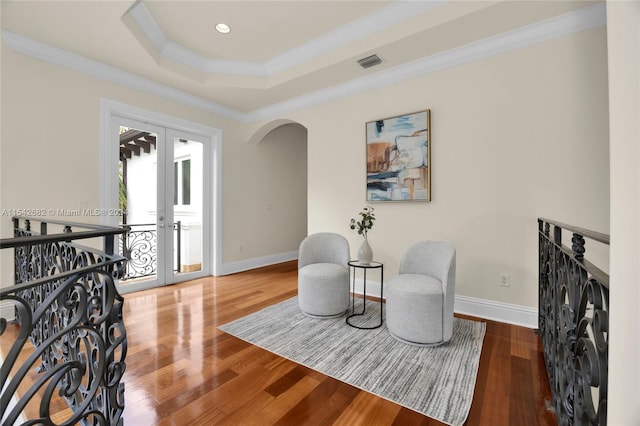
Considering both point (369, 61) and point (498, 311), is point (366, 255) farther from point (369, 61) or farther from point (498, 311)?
point (369, 61)

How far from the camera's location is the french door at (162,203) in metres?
3.75

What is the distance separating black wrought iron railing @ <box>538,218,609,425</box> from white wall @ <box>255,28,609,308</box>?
1.12 metres

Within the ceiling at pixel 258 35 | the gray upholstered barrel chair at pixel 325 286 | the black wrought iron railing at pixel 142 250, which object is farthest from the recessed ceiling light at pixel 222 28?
the black wrought iron railing at pixel 142 250

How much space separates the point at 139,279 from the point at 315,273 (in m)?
2.66

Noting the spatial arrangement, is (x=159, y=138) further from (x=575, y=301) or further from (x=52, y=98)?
(x=575, y=301)

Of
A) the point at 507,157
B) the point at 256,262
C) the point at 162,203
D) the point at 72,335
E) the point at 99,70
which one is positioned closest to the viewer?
the point at 72,335

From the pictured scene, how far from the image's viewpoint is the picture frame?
3209mm

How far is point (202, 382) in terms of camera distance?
1.85 m

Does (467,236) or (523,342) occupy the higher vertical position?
(467,236)

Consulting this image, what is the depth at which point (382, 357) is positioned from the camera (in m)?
2.17

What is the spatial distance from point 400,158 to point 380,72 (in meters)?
1.09

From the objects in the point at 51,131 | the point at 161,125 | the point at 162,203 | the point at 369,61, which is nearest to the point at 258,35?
the point at 369,61
